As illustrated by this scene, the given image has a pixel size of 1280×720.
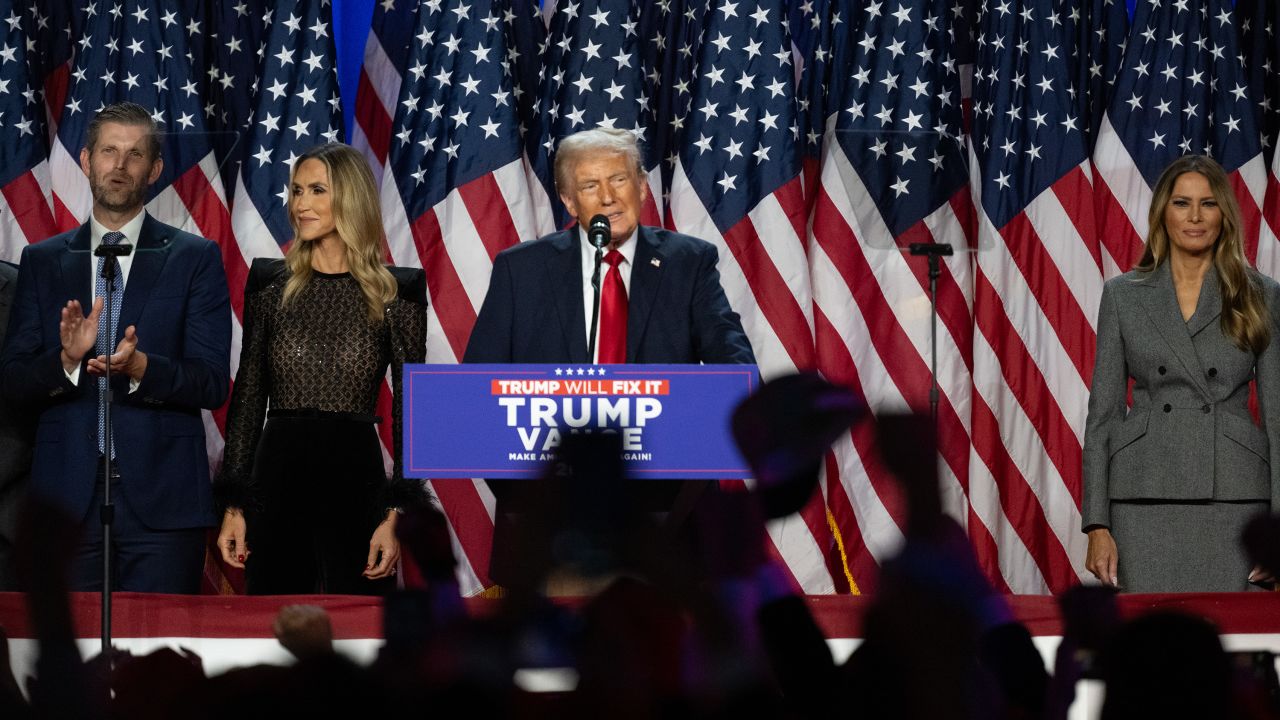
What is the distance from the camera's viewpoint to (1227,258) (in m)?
3.09

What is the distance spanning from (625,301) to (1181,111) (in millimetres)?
2900

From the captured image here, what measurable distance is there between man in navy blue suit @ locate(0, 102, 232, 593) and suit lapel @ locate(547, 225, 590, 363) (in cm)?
91

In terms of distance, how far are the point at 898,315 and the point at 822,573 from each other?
975 millimetres

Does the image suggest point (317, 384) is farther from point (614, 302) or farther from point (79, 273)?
point (614, 302)

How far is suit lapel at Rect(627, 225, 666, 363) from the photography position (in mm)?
2475

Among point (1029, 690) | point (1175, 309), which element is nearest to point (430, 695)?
point (1029, 690)

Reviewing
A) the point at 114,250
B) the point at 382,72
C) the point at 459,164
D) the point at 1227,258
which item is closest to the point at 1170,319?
the point at 1227,258

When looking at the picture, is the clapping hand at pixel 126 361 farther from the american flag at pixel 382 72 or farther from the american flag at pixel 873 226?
the american flag at pixel 873 226

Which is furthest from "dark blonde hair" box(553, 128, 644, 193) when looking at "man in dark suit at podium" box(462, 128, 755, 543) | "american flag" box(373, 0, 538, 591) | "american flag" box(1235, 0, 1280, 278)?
"american flag" box(1235, 0, 1280, 278)

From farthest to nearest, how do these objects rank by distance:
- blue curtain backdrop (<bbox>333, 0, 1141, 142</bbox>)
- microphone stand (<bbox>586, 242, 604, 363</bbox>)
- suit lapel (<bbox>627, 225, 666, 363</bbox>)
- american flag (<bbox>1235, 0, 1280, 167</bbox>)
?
blue curtain backdrop (<bbox>333, 0, 1141, 142</bbox>) < american flag (<bbox>1235, 0, 1280, 167</bbox>) < suit lapel (<bbox>627, 225, 666, 363</bbox>) < microphone stand (<bbox>586, 242, 604, 363</bbox>)

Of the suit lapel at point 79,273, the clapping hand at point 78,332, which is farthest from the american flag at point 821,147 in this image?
the clapping hand at point 78,332

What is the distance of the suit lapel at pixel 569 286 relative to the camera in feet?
8.16

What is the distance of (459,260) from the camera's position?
455 cm

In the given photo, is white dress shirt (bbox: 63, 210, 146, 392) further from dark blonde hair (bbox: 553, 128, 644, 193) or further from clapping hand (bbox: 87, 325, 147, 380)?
dark blonde hair (bbox: 553, 128, 644, 193)
